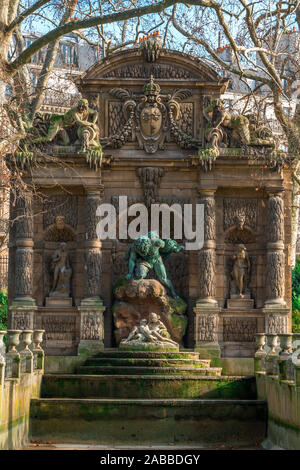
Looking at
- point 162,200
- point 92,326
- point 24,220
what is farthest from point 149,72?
point 92,326

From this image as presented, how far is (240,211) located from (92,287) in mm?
4000

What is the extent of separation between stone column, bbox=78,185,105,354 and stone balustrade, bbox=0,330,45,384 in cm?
181

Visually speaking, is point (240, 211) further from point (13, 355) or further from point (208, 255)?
point (13, 355)

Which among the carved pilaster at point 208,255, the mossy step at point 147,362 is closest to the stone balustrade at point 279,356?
the mossy step at point 147,362

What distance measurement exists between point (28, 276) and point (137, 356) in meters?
3.85

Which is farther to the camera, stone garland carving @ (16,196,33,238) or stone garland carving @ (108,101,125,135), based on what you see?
stone garland carving @ (108,101,125,135)

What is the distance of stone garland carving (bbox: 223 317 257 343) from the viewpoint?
23.0 metres

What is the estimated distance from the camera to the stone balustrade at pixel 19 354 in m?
16.5

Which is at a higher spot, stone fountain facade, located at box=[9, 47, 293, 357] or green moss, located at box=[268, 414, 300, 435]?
stone fountain facade, located at box=[9, 47, 293, 357]

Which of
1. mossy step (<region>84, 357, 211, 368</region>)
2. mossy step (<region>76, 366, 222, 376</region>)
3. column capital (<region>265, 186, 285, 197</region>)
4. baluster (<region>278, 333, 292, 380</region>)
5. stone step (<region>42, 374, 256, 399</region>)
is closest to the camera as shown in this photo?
baluster (<region>278, 333, 292, 380</region>)

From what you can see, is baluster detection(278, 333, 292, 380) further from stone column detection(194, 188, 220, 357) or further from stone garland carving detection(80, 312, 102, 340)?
stone garland carving detection(80, 312, 102, 340)

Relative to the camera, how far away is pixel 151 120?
2347 cm

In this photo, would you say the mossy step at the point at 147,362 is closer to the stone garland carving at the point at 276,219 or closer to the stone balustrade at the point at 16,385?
the stone balustrade at the point at 16,385

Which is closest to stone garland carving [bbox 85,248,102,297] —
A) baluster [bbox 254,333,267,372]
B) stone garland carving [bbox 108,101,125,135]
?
stone garland carving [bbox 108,101,125,135]
